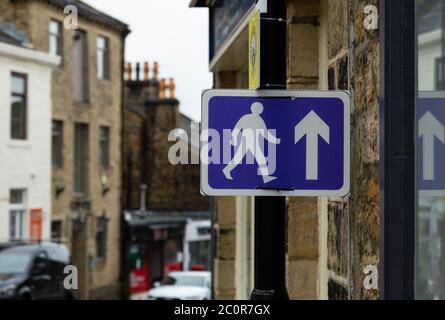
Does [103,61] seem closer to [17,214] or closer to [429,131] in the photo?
[17,214]

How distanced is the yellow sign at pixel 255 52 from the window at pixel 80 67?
26.6 meters

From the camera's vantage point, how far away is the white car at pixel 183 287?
2055 centimetres

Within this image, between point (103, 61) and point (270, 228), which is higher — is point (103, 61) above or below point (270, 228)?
above

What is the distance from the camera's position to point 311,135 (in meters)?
3.80

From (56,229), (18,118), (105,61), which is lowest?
(56,229)

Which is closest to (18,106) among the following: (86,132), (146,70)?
(86,132)

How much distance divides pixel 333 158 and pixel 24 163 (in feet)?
82.7

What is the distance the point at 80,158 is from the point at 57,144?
1.66 m

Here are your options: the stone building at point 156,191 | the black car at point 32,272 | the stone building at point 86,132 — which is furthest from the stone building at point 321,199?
the stone building at point 156,191

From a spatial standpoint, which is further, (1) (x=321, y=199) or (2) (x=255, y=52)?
(1) (x=321, y=199)

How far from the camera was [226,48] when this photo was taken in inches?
320

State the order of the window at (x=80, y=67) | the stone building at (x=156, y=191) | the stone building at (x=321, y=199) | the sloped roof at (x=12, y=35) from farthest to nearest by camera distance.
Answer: the stone building at (x=156, y=191)
the window at (x=80, y=67)
the sloped roof at (x=12, y=35)
the stone building at (x=321, y=199)

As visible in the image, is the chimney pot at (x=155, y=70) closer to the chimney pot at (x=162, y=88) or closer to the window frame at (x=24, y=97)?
the chimney pot at (x=162, y=88)
